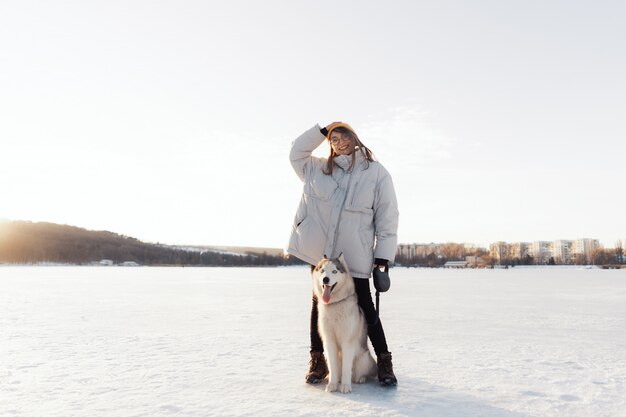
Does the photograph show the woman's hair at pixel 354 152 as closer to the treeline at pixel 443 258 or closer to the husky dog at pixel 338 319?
the husky dog at pixel 338 319

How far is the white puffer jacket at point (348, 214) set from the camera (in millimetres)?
3467

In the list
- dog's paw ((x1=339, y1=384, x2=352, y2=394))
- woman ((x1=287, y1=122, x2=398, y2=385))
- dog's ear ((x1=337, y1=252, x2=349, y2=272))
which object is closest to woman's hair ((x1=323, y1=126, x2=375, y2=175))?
woman ((x1=287, y1=122, x2=398, y2=385))

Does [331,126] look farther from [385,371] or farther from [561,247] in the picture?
[561,247]

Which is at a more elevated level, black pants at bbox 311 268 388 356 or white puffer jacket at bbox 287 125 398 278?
white puffer jacket at bbox 287 125 398 278

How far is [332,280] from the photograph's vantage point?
3.17 metres

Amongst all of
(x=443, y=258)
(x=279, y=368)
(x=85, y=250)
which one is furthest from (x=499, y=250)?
(x=279, y=368)

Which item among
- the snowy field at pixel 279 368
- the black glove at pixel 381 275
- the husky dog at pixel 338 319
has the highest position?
the black glove at pixel 381 275

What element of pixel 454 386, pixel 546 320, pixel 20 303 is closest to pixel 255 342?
pixel 454 386

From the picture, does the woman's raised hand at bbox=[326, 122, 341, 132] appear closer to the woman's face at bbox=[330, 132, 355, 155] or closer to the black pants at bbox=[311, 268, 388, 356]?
the woman's face at bbox=[330, 132, 355, 155]

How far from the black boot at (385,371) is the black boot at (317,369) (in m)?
A: 0.40

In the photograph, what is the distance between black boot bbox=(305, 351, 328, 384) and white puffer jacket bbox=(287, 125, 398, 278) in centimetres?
68

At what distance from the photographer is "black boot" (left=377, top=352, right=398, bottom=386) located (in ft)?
11.2

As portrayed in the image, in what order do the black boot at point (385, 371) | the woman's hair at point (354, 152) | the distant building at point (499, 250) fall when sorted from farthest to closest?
the distant building at point (499, 250) < the woman's hair at point (354, 152) < the black boot at point (385, 371)

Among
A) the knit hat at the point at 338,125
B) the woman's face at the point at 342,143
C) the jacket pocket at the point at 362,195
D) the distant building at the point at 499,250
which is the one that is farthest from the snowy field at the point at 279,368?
the distant building at the point at 499,250
